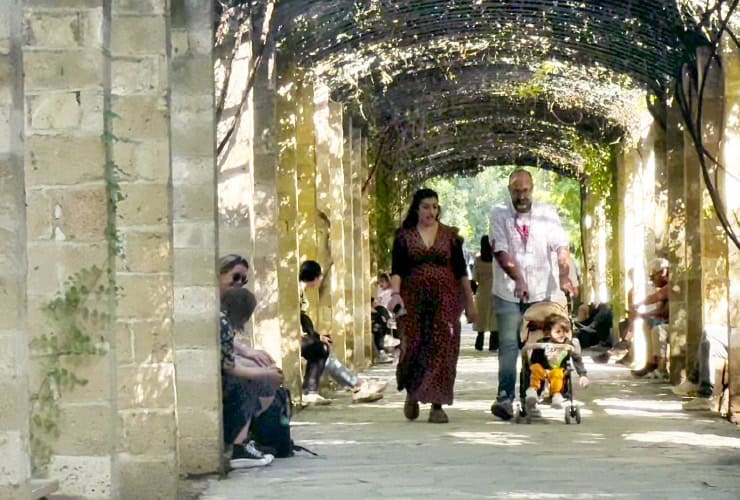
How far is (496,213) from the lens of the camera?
14.1 meters

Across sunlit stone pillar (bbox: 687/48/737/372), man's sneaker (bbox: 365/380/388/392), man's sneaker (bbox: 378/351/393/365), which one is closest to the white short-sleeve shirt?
sunlit stone pillar (bbox: 687/48/737/372)

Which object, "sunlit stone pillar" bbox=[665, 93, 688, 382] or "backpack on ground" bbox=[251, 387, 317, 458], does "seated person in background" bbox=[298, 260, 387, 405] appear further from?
"backpack on ground" bbox=[251, 387, 317, 458]

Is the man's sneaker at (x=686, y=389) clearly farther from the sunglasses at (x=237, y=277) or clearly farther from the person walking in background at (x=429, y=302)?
the sunglasses at (x=237, y=277)

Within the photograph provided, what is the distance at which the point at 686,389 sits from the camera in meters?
17.1

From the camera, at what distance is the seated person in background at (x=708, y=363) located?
15094 millimetres

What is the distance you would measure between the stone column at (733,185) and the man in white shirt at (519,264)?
119cm

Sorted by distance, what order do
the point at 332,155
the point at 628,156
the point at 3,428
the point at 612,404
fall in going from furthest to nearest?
the point at 628,156 → the point at 332,155 → the point at 612,404 → the point at 3,428

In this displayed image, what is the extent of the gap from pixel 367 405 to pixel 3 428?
10221 millimetres

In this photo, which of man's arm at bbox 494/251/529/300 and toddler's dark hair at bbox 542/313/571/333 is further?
man's arm at bbox 494/251/529/300

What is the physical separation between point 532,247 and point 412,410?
1.49 meters

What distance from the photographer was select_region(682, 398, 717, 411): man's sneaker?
15.0 m

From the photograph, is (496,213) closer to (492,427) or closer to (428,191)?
(428,191)

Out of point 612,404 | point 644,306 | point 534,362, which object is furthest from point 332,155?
point 534,362

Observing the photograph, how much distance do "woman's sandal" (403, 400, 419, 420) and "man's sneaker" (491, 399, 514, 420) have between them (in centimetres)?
59
